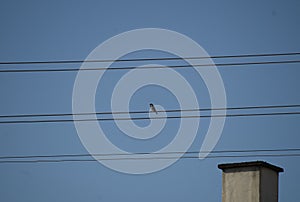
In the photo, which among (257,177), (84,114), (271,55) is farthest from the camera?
(257,177)

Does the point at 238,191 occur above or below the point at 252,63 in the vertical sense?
below

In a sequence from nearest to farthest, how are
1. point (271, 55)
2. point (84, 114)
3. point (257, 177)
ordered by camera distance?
point (271, 55) → point (84, 114) → point (257, 177)

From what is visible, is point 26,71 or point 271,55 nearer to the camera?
point 271,55

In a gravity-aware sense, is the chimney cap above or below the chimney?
above

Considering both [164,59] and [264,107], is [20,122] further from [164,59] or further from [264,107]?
[264,107]

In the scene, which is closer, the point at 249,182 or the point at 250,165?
the point at 249,182

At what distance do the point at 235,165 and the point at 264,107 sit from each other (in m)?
4.17

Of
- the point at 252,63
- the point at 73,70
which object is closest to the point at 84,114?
the point at 73,70

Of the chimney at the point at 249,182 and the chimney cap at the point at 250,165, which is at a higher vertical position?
the chimney cap at the point at 250,165

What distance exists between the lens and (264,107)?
23.5m

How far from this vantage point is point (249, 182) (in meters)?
26.6

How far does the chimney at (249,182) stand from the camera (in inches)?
1041

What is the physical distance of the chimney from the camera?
26.5 m

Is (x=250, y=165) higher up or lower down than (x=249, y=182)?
higher up
